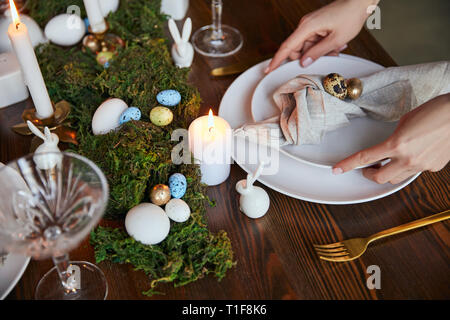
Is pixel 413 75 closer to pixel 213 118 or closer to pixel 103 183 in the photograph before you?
pixel 213 118

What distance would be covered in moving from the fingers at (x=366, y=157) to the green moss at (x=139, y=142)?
0.80ft

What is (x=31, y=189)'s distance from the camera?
0.56m

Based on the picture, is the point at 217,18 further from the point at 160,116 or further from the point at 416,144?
the point at 416,144

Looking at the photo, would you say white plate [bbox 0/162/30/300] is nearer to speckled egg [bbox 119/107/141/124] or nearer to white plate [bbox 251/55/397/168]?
speckled egg [bbox 119/107/141/124]

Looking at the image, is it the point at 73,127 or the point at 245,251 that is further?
the point at 73,127

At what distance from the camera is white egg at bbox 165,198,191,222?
2.11ft

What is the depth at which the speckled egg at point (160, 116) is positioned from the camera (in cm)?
75

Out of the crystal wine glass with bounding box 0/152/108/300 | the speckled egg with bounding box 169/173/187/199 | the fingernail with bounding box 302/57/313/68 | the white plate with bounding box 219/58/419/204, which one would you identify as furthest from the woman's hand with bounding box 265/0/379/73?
the crystal wine glass with bounding box 0/152/108/300

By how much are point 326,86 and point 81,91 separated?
503 mm

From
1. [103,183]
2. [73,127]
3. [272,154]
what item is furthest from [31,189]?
[272,154]

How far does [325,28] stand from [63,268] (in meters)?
0.72

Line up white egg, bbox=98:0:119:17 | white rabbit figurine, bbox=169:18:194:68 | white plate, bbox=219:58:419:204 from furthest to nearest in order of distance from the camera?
1. white egg, bbox=98:0:119:17
2. white rabbit figurine, bbox=169:18:194:68
3. white plate, bbox=219:58:419:204

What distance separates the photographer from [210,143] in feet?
2.23

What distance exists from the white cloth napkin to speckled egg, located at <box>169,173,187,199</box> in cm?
16
